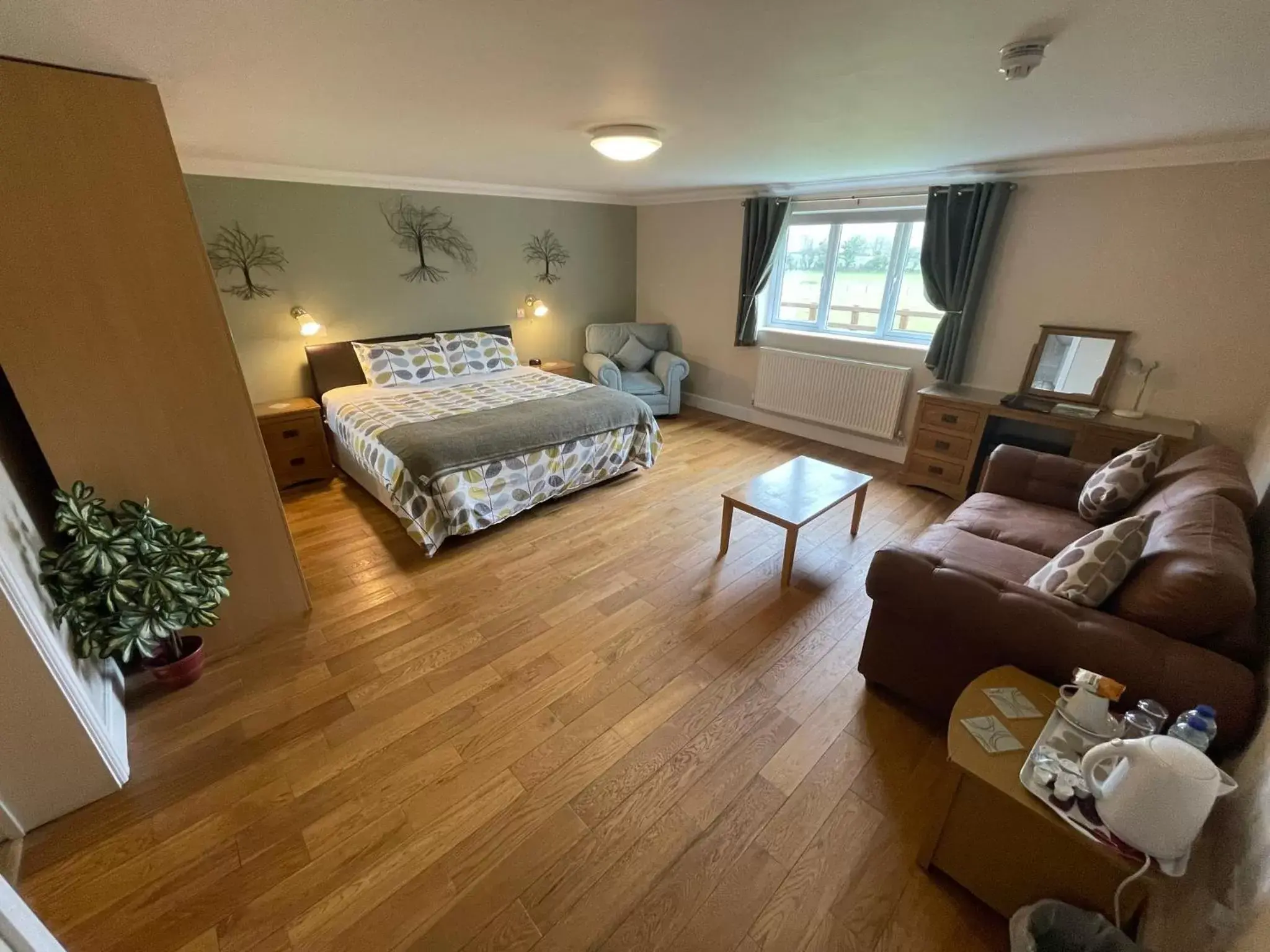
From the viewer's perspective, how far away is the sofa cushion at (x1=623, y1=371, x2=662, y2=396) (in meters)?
4.87

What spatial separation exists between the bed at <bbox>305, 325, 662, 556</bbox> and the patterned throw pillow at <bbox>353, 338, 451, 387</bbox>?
62 mm

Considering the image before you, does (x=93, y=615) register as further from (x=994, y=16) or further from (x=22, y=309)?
(x=994, y=16)

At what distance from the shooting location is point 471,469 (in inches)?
113

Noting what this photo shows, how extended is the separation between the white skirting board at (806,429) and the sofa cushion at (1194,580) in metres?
2.45

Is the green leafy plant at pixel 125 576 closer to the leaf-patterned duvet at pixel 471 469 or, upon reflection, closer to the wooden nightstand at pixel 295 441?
the leaf-patterned duvet at pixel 471 469

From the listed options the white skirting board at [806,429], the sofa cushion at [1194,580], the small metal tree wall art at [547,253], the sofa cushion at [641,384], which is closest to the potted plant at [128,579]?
the sofa cushion at [1194,580]

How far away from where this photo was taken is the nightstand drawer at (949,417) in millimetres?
3340

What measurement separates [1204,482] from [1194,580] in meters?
0.87

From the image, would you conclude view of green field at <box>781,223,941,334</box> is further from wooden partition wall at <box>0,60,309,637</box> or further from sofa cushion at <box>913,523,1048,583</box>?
wooden partition wall at <box>0,60,309,637</box>

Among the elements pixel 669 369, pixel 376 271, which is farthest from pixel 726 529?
pixel 376 271

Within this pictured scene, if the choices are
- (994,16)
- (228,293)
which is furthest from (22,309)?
(994,16)

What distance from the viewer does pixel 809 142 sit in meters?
2.56

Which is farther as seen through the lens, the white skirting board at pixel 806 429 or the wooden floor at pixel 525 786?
the white skirting board at pixel 806 429

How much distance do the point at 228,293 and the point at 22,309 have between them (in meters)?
2.28
